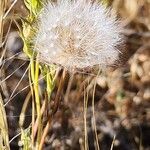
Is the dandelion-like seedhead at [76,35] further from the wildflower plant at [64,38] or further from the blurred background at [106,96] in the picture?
the blurred background at [106,96]

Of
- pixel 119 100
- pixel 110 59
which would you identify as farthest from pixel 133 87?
pixel 110 59

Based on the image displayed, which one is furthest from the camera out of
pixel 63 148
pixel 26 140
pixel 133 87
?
pixel 133 87

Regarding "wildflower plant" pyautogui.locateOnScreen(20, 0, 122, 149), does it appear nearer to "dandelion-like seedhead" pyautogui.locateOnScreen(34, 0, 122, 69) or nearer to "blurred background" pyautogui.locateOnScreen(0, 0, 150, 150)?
"dandelion-like seedhead" pyautogui.locateOnScreen(34, 0, 122, 69)

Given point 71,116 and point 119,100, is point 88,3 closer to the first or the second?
point 71,116

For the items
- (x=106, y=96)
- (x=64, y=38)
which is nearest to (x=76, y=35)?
(x=64, y=38)

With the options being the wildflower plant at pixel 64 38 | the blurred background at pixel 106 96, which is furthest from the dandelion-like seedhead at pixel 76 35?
the blurred background at pixel 106 96

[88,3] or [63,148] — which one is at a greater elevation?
[88,3]
